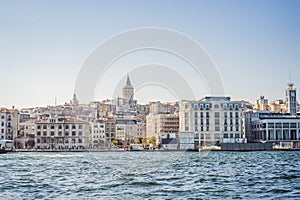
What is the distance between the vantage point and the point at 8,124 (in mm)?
104250

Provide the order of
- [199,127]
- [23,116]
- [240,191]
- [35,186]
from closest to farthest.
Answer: [240,191], [35,186], [199,127], [23,116]

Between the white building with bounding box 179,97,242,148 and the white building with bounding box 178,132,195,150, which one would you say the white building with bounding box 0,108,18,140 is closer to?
the white building with bounding box 178,132,195,150

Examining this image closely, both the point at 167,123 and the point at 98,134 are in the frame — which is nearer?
the point at 98,134

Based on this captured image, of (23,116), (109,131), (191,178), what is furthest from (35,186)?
(23,116)

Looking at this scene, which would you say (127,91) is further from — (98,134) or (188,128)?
(188,128)

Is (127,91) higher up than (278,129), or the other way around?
(127,91)

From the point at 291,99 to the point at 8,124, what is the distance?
61970 millimetres

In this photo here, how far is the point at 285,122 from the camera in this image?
328 ft

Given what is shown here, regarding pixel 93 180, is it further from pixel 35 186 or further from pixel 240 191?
pixel 240 191

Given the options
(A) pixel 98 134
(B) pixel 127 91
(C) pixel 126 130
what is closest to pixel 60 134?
(A) pixel 98 134

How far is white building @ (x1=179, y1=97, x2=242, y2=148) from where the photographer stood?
96.7 meters

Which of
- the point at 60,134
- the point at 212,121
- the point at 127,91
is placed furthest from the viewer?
the point at 127,91

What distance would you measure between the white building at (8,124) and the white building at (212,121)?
119 ft

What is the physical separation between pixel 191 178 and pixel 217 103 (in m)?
70.6
